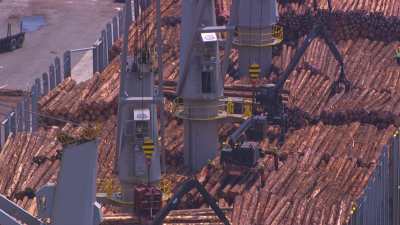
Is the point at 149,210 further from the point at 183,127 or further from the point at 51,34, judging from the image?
the point at 51,34

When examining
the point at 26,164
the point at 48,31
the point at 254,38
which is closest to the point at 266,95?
the point at 254,38

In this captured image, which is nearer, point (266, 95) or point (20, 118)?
point (266, 95)

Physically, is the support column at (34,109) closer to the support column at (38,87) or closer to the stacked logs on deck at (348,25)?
the support column at (38,87)

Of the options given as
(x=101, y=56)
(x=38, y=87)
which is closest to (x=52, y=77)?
(x=38, y=87)

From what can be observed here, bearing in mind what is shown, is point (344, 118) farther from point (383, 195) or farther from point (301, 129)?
point (383, 195)

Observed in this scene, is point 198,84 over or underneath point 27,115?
over

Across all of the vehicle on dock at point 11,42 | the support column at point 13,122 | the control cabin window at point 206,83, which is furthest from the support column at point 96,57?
the vehicle on dock at point 11,42

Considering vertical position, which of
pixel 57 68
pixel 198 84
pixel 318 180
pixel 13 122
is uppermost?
pixel 198 84

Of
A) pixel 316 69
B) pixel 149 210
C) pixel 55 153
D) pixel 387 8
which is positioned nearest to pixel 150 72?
pixel 149 210

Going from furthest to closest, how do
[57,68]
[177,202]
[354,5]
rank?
[354,5]
[57,68]
[177,202]

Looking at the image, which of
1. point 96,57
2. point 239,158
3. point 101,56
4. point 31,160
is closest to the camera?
point 239,158
